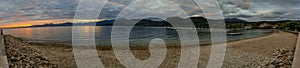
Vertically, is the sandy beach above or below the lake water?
below

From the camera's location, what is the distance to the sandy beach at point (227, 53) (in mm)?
1605

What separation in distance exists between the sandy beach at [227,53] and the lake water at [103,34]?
37 mm

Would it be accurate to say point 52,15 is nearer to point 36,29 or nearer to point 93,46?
point 36,29

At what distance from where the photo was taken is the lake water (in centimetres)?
152

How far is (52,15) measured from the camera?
1.56m

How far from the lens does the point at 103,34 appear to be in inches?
63.5

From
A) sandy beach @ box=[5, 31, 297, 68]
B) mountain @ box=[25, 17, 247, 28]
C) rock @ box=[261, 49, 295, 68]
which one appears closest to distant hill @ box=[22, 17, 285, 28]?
mountain @ box=[25, 17, 247, 28]

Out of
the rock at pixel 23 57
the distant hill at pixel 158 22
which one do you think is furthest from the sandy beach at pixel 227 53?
the distant hill at pixel 158 22

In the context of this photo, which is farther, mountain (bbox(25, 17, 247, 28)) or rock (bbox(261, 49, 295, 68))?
rock (bbox(261, 49, 295, 68))

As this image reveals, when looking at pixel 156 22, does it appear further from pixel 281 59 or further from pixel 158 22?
pixel 281 59

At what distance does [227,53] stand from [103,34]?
0.78 m

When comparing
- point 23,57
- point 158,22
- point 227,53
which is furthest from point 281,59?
point 23,57

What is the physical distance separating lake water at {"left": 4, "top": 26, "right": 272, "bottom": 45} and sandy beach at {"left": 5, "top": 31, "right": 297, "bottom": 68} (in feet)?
0.12

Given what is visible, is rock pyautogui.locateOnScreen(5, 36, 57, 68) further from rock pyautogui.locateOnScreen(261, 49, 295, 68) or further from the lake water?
rock pyautogui.locateOnScreen(261, 49, 295, 68)
